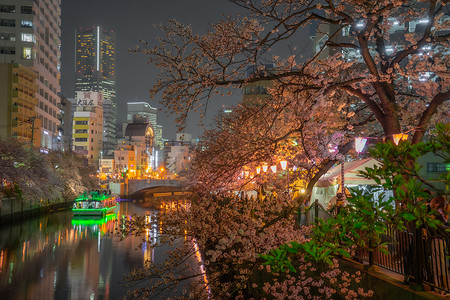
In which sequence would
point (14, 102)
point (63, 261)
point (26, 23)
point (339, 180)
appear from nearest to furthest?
point (339, 180), point (63, 261), point (14, 102), point (26, 23)

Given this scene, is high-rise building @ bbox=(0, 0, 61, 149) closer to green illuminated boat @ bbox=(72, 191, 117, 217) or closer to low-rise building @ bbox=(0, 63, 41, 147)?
low-rise building @ bbox=(0, 63, 41, 147)

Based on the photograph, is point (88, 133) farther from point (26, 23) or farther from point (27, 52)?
point (26, 23)

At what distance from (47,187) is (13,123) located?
60.9 ft

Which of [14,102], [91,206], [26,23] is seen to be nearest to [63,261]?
[91,206]

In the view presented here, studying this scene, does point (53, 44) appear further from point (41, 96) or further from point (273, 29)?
point (273, 29)

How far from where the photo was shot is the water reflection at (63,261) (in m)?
16.0

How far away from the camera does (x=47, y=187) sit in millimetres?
32719

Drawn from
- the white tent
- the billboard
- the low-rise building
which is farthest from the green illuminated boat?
the billboard

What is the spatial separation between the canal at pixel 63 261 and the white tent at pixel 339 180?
646 centimetres

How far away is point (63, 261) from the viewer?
68.4 ft

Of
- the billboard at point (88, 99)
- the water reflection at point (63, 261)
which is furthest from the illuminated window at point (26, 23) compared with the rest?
the billboard at point (88, 99)

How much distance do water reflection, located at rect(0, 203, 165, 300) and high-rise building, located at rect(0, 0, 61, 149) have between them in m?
29.4

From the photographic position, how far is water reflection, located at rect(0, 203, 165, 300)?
52.4 ft

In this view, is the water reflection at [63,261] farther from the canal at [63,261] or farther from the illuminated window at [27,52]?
the illuminated window at [27,52]
